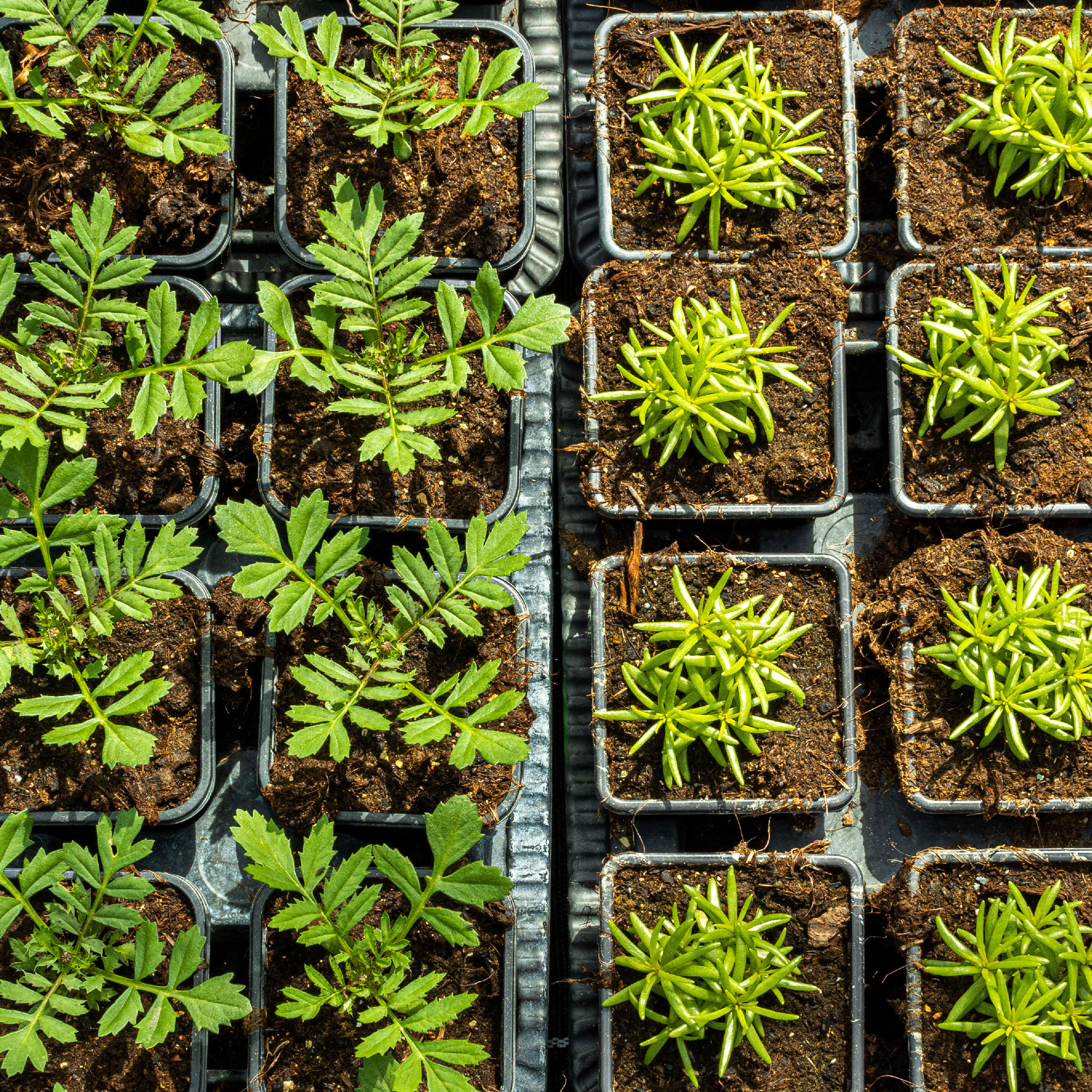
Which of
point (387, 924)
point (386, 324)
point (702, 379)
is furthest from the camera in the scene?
point (702, 379)

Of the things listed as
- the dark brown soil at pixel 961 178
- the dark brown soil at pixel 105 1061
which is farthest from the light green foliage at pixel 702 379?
the dark brown soil at pixel 105 1061

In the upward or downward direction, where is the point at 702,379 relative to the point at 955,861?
upward

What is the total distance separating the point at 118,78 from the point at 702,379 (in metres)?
1.16

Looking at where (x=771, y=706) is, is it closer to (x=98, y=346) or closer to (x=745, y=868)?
(x=745, y=868)

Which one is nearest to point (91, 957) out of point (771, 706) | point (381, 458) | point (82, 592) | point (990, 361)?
point (82, 592)

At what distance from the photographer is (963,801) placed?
6.57 ft

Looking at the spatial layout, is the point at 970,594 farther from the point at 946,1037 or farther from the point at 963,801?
the point at 946,1037

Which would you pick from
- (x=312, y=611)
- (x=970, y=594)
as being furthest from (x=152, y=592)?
(x=970, y=594)

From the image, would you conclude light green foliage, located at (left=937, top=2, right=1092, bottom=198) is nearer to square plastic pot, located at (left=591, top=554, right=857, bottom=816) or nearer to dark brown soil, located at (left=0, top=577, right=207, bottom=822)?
square plastic pot, located at (left=591, top=554, right=857, bottom=816)

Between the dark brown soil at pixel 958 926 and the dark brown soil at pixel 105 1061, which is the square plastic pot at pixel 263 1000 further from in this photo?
the dark brown soil at pixel 958 926

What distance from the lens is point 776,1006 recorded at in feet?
6.40

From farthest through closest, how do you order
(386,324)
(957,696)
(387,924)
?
1. (957,696)
2. (386,324)
3. (387,924)

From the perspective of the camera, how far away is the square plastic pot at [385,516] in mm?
1928

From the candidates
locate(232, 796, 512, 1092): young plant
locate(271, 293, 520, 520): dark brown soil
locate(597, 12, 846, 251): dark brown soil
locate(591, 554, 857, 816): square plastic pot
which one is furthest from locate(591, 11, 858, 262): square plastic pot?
locate(232, 796, 512, 1092): young plant
